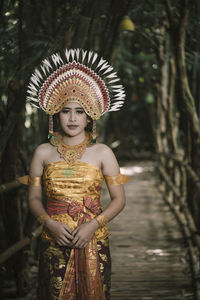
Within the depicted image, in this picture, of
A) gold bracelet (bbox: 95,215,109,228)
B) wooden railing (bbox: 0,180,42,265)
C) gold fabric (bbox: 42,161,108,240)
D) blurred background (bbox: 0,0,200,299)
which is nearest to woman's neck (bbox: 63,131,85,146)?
gold fabric (bbox: 42,161,108,240)

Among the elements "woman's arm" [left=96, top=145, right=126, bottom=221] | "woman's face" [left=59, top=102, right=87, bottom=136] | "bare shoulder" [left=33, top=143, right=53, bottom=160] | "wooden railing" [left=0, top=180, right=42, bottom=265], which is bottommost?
"wooden railing" [left=0, top=180, right=42, bottom=265]

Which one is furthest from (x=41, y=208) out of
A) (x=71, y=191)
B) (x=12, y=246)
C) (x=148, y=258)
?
(x=148, y=258)

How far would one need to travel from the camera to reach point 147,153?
18.1m

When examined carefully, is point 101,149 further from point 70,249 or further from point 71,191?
point 70,249

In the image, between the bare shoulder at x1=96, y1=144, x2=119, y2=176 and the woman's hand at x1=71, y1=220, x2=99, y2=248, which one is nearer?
the woman's hand at x1=71, y1=220, x2=99, y2=248

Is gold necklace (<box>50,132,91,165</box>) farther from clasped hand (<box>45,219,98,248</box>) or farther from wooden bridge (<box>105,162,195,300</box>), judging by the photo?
wooden bridge (<box>105,162,195,300</box>)

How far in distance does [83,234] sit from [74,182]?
0.71ft

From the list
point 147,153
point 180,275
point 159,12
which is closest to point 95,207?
point 180,275

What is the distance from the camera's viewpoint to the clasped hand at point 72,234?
1.62 m

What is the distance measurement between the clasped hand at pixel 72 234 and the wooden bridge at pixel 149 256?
1.71 meters

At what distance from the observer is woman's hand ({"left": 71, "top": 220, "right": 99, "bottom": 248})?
5.33ft

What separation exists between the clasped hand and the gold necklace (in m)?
0.27

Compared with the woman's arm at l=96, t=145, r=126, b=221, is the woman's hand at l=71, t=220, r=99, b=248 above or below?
below

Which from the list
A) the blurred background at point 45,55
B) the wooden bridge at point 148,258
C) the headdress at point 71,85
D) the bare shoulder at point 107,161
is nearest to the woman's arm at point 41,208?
the headdress at point 71,85
